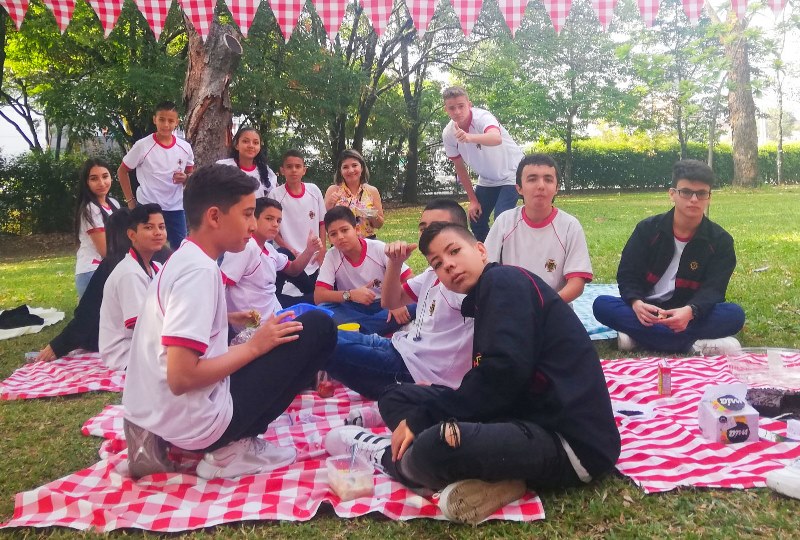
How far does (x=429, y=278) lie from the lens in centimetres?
368

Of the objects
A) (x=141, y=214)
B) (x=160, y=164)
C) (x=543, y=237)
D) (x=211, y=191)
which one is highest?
(x=160, y=164)

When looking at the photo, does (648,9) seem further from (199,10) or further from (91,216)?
(91,216)

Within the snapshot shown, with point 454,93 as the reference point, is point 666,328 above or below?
below

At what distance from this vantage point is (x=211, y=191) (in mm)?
2613

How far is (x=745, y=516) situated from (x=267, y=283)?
10.6ft

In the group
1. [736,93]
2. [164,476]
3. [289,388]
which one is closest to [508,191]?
[289,388]

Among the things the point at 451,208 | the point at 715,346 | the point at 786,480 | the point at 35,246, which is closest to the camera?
the point at 786,480

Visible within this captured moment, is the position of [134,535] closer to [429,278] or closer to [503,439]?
[503,439]

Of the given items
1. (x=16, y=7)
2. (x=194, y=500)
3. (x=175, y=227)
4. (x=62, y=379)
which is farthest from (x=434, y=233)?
(x=175, y=227)

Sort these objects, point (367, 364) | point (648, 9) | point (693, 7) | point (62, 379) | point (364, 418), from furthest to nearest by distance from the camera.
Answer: point (648, 9)
point (693, 7)
point (62, 379)
point (367, 364)
point (364, 418)

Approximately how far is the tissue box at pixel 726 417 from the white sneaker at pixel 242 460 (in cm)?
190

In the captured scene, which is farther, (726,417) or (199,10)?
(199,10)

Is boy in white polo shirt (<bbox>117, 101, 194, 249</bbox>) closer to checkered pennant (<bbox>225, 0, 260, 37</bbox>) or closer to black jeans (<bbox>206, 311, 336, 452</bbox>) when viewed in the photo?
checkered pennant (<bbox>225, 0, 260, 37</bbox>)

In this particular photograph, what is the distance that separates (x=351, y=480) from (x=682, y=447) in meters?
1.47
